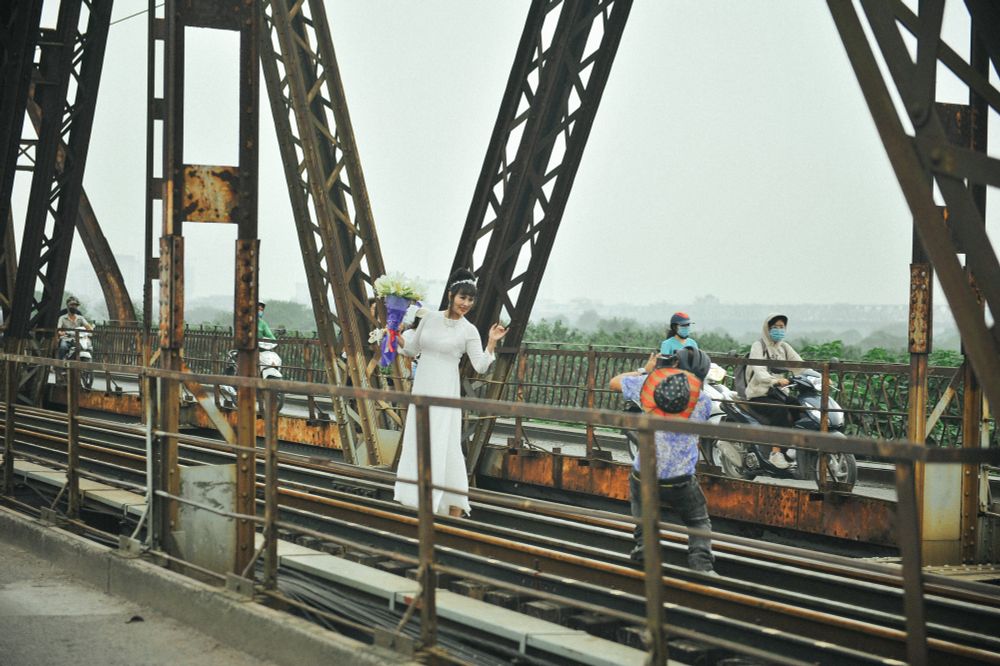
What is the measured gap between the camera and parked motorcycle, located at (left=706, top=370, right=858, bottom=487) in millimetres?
11156

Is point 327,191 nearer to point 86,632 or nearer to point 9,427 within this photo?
point 9,427

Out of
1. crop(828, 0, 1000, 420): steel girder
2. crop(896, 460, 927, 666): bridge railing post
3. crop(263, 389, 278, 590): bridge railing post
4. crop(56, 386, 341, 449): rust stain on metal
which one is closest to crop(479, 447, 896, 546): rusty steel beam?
crop(56, 386, 341, 449): rust stain on metal

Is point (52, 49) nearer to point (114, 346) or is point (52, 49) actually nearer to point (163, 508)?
point (163, 508)

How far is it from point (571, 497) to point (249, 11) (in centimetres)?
613

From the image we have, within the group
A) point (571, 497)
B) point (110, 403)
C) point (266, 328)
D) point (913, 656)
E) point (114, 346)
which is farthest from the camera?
point (114, 346)

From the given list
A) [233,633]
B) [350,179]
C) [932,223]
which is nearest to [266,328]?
[350,179]

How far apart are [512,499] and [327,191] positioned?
6047 millimetres

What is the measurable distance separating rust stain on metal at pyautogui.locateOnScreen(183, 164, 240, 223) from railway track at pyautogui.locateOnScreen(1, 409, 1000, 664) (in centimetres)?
128

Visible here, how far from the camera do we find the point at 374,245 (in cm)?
1201

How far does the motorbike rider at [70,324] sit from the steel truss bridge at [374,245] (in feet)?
21.8

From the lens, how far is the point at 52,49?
14062mm

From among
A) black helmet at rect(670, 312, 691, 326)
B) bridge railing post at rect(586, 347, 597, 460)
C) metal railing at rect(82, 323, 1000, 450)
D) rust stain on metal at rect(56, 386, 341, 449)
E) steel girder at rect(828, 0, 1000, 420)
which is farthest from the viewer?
rust stain on metal at rect(56, 386, 341, 449)

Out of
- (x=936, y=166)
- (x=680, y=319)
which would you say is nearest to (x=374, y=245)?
(x=680, y=319)

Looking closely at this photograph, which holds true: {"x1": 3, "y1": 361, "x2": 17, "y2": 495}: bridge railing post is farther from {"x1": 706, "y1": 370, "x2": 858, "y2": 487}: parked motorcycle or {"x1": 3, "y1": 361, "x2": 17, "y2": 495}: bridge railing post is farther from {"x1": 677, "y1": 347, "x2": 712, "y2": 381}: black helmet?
{"x1": 706, "y1": 370, "x2": 858, "y2": 487}: parked motorcycle
